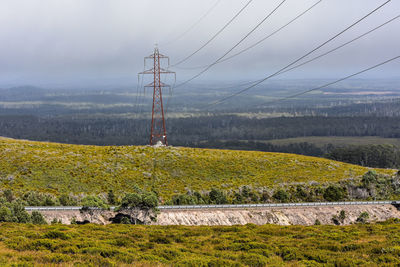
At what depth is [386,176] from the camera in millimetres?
96562

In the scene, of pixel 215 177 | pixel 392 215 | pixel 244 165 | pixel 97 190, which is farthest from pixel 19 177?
pixel 392 215

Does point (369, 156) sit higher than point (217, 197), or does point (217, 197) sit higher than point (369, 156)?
point (217, 197)

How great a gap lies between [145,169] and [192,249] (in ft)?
200

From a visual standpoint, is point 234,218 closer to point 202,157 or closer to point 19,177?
point 202,157

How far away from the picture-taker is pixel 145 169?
8819cm

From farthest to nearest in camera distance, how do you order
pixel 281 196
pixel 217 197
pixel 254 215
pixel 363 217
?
pixel 281 196, pixel 217 197, pixel 363 217, pixel 254 215

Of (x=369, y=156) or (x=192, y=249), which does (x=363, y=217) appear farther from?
Answer: (x=369, y=156)

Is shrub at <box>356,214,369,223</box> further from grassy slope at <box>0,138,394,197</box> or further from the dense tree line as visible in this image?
the dense tree line

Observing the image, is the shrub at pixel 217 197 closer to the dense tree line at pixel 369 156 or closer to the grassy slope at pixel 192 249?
the grassy slope at pixel 192 249

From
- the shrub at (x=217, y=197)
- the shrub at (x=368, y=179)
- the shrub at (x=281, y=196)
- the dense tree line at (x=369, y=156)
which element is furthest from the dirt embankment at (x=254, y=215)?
the dense tree line at (x=369, y=156)

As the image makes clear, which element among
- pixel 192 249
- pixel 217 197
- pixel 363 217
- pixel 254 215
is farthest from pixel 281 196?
pixel 192 249

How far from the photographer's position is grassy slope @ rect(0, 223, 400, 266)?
22953 millimetres

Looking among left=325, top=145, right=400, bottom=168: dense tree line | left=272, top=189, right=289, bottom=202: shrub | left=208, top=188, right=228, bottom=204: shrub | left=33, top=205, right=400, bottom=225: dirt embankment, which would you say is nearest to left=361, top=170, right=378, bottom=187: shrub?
left=33, top=205, right=400, bottom=225: dirt embankment

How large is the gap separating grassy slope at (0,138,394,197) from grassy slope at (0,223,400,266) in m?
41.4
